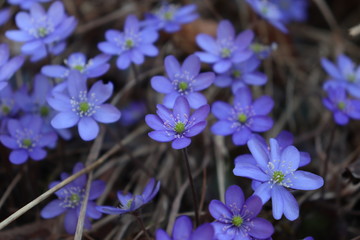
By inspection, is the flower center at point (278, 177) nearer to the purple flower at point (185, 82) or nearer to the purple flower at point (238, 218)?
the purple flower at point (238, 218)

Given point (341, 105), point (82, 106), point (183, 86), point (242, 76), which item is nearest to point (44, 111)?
point (82, 106)

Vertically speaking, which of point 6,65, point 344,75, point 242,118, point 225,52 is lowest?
point 344,75

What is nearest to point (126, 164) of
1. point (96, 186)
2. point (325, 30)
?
point (96, 186)

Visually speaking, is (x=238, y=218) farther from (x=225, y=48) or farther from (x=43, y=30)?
(x=43, y=30)

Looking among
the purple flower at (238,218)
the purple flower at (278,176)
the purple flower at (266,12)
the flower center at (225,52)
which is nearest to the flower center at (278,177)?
the purple flower at (278,176)

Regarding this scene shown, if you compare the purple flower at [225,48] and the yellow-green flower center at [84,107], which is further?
the purple flower at [225,48]

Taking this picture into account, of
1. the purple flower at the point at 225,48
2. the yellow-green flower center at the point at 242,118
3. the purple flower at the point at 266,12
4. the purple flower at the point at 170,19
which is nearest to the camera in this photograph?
the yellow-green flower center at the point at 242,118
